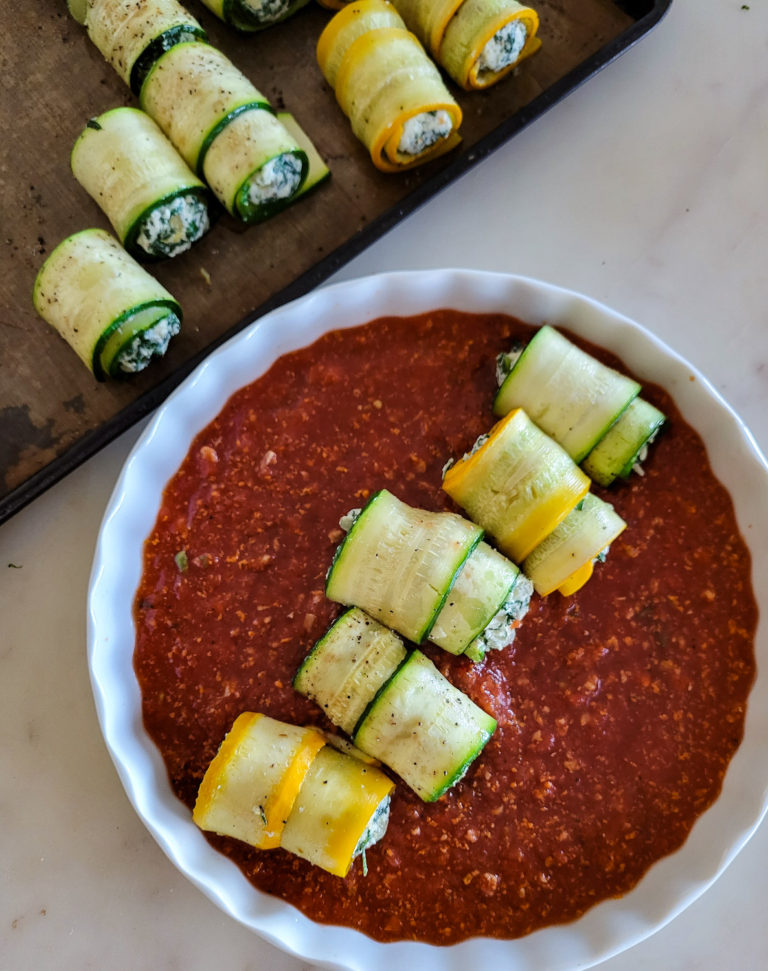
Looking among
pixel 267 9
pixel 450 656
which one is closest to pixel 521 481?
pixel 450 656

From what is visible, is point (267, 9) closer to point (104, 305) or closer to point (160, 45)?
point (160, 45)

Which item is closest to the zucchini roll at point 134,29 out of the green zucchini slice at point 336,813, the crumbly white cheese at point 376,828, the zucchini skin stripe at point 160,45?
the zucchini skin stripe at point 160,45

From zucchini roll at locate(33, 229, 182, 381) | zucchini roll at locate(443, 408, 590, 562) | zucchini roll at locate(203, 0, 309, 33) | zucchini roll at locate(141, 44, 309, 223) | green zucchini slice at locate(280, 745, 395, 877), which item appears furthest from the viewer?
zucchini roll at locate(203, 0, 309, 33)

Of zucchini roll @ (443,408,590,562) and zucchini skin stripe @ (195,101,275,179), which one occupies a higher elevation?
zucchini skin stripe @ (195,101,275,179)

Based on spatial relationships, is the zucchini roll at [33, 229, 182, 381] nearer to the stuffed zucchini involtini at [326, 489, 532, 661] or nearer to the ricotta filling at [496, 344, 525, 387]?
the stuffed zucchini involtini at [326, 489, 532, 661]

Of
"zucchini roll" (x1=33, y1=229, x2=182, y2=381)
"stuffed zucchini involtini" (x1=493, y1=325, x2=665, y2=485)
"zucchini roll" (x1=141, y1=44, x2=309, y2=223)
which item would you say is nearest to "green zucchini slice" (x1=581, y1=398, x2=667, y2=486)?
"stuffed zucchini involtini" (x1=493, y1=325, x2=665, y2=485)

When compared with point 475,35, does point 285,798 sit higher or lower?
lower

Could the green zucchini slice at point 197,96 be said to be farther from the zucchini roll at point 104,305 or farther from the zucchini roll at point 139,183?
the zucchini roll at point 104,305

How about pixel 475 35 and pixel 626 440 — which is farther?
pixel 475 35
